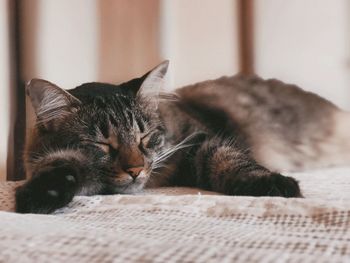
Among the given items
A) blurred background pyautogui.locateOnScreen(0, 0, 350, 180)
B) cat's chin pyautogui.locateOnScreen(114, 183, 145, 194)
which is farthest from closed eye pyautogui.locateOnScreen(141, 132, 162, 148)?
blurred background pyautogui.locateOnScreen(0, 0, 350, 180)

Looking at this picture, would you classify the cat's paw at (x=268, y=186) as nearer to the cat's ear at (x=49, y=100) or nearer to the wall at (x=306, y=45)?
the cat's ear at (x=49, y=100)

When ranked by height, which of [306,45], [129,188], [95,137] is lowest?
[129,188]

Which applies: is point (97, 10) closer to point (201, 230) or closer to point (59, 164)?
point (59, 164)

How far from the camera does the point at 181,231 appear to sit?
69 centimetres

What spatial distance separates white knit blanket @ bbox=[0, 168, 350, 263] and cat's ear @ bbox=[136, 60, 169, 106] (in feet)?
1.44

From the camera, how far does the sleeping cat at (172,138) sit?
1084 mm

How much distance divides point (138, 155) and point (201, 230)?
501mm

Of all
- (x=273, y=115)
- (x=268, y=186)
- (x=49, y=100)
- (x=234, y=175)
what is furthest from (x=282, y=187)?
(x=273, y=115)

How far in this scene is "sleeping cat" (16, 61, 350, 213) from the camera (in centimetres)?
108

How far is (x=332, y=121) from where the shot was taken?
1.82 metres

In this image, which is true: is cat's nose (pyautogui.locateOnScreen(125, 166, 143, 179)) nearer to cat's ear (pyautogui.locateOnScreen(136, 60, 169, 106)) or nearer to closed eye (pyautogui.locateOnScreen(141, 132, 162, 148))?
closed eye (pyautogui.locateOnScreen(141, 132, 162, 148))

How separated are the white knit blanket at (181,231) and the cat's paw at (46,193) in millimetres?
21

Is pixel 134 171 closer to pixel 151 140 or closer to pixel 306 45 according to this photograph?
pixel 151 140

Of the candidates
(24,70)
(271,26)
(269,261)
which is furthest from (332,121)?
(269,261)
